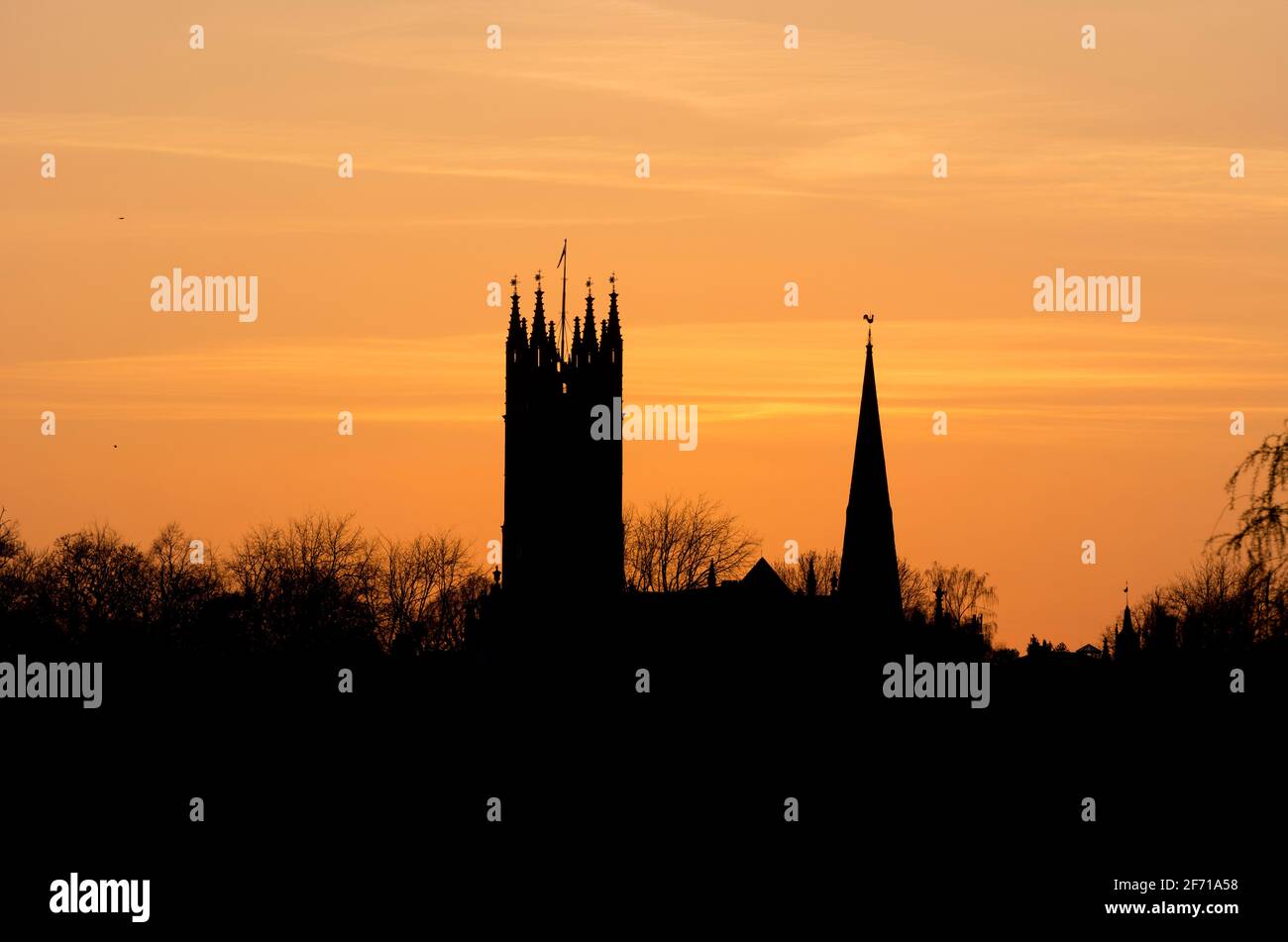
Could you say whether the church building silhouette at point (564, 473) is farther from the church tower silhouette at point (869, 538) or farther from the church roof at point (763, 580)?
the church tower silhouette at point (869, 538)

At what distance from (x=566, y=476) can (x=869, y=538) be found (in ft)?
48.1

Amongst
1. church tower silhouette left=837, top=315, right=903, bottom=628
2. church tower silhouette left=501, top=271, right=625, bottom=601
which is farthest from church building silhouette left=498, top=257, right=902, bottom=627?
church tower silhouette left=837, top=315, right=903, bottom=628

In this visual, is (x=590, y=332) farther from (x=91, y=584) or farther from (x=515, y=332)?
(x=91, y=584)

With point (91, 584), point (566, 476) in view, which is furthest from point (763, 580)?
point (91, 584)

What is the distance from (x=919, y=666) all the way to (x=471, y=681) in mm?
18839

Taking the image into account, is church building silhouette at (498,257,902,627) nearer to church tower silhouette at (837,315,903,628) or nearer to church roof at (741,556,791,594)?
church roof at (741,556,791,594)

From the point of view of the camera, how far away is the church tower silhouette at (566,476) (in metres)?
102

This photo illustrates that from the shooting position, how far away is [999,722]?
3593 inches

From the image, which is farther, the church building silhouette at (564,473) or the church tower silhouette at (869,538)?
the church building silhouette at (564,473)

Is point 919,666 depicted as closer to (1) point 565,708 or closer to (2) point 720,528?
(1) point 565,708

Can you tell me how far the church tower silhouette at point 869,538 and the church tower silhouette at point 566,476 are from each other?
12.3 meters

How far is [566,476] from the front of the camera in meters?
102

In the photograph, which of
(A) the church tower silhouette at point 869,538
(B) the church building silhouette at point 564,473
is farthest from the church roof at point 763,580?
(A) the church tower silhouette at point 869,538
